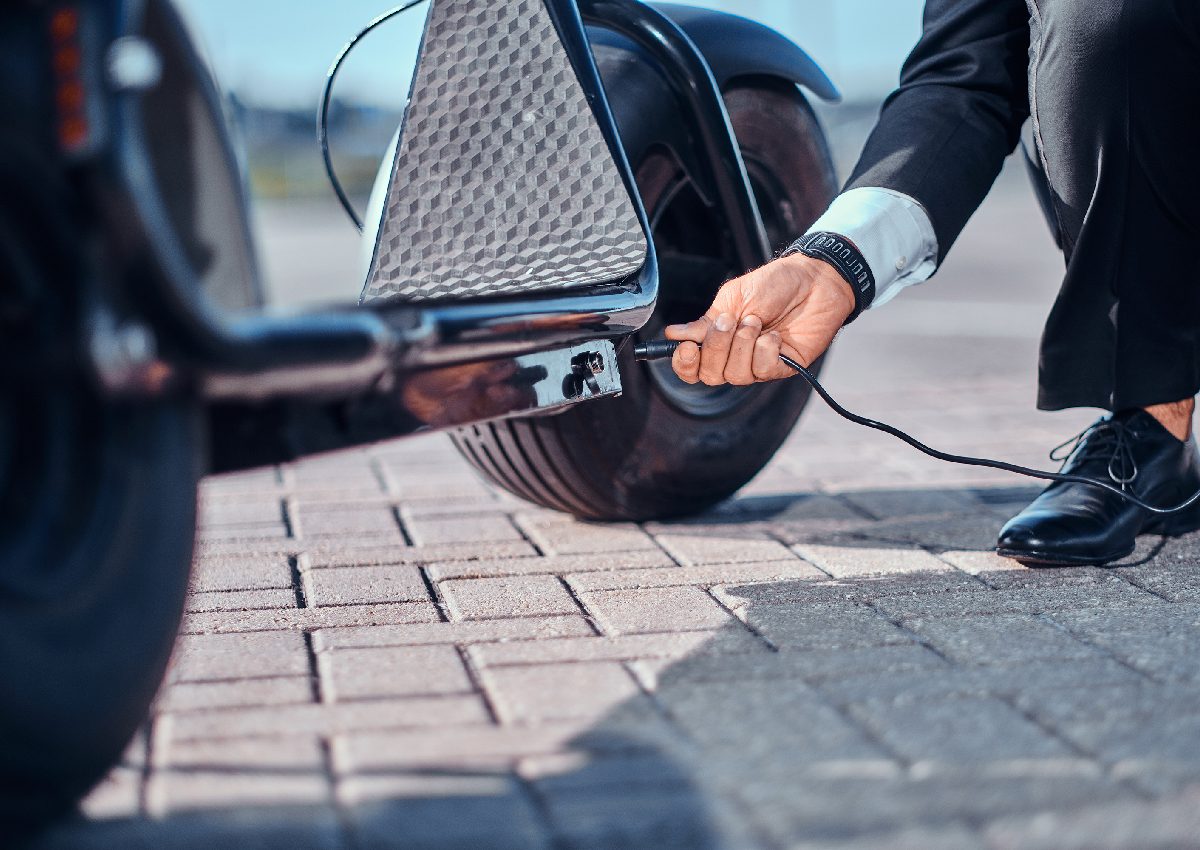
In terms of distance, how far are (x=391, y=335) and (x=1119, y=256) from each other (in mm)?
1350

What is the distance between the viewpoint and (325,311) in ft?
4.36

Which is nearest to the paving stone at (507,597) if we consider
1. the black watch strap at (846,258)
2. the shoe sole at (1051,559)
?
the black watch strap at (846,258)

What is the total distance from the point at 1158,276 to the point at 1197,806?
3.87ft

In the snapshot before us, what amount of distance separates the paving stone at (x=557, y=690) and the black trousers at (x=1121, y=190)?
3.50 feet

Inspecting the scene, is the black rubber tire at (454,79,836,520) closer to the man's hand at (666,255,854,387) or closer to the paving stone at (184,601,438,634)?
the man's hand at (666,255,854,387)

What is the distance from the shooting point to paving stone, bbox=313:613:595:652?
179 cm

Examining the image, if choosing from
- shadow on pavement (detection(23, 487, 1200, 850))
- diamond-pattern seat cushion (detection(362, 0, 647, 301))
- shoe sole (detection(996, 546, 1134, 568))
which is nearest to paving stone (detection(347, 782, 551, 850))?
shadow on pavement (detection(23, 487, 1200, 850))

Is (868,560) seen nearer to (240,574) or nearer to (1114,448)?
(1114,448)

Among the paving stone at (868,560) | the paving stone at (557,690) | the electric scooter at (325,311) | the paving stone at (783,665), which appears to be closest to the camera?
the electric scooter at (325,311)

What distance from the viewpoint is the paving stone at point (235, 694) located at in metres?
1.56

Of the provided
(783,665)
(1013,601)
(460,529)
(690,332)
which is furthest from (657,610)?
(460,529)

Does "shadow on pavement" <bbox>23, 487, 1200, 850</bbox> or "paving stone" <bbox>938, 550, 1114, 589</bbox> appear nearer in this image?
"shadow on pavement" <bbox>23, 487, 1200, 850</bbox>

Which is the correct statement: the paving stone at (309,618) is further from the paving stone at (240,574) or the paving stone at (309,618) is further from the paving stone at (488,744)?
A: the paving stone at (488,744)

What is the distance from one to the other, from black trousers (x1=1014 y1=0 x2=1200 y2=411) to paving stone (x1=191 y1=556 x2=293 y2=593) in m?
1.27
